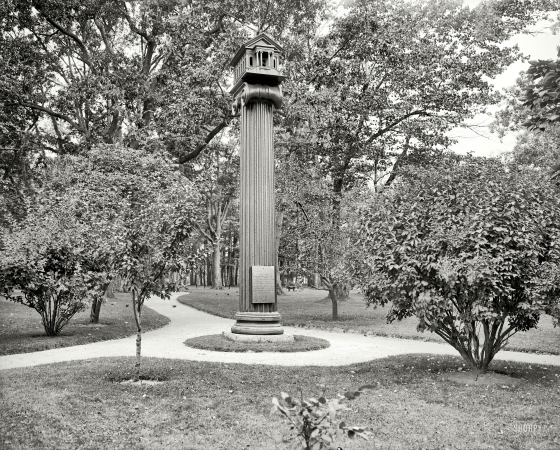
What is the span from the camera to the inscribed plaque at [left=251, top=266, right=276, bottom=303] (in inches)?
456

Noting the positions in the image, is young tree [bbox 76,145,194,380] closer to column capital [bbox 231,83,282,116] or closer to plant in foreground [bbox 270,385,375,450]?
column capital [bbox 231,83,282,116]

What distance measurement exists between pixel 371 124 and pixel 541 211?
1362cm

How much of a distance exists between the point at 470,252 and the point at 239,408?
13.0ft

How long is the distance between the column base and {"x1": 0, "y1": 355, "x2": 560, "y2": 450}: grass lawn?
2.86m

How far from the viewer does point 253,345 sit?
10.9m

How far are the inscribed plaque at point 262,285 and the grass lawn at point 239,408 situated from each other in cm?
310

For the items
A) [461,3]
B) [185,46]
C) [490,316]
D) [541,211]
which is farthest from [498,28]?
[490,316]

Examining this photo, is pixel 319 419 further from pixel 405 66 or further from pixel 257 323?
pixel 405 66

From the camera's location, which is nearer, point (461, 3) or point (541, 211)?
point (541, 211)

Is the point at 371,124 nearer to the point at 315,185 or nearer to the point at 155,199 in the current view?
the point at 315,185

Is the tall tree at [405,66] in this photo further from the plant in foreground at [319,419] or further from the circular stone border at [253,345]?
the plant in foreground at [319,419]

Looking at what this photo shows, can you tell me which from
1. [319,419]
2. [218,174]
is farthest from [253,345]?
[218,174]

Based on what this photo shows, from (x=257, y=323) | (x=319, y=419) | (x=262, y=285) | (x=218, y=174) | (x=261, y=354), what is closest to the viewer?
(x=319, y=419)

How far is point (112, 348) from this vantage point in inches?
430
